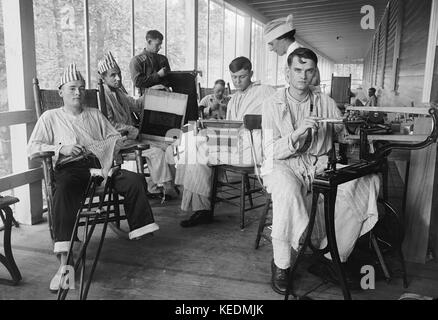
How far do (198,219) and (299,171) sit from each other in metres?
1.17

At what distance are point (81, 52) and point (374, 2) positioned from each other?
6781mm

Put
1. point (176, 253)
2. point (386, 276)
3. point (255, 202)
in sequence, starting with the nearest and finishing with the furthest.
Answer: point (386, 276) < point (176, 253) < point (255, 202)

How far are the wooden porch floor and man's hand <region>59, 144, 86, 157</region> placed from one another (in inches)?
26.7

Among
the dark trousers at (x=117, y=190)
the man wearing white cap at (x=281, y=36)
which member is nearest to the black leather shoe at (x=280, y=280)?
the dark trousers at (x=117, y=190)

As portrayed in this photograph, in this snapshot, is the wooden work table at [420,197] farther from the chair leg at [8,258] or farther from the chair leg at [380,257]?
the chair leg at [8,258]

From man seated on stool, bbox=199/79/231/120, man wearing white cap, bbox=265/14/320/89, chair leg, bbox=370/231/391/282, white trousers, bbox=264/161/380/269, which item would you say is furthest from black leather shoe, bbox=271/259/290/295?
man seated on stool, bbox=199/79/231/120

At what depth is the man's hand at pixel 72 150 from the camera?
7.61 feet

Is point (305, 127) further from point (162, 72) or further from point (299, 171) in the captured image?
point (162, 72)

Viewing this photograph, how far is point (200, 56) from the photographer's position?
274 inches

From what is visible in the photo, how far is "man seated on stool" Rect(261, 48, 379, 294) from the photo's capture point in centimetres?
193

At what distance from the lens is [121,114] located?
349 cm
